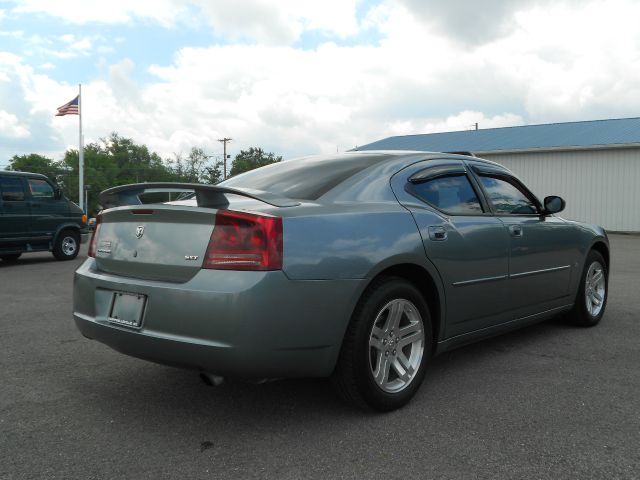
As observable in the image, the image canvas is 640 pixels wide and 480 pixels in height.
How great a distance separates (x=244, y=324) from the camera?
268 centimetres

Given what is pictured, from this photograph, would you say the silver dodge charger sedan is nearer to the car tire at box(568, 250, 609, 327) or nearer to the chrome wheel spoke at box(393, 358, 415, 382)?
the chrome wheel spoke at box(393, 358, 415, 382)

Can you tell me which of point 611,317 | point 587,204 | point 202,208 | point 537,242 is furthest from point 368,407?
point 587,204

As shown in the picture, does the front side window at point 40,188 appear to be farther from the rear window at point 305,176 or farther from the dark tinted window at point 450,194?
the dark tinted window at point 450,194

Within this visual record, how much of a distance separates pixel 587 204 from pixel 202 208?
2463 cm

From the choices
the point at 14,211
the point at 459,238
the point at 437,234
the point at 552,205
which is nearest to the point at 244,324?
the point at 437,234

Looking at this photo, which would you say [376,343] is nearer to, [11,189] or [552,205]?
[552,205]

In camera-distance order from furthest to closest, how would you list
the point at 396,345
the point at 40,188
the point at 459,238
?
the point at 40,188 < the point at 459,238 < the point at 396,345

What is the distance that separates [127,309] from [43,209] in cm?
981

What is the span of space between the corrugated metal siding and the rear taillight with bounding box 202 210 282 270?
74.0 ft

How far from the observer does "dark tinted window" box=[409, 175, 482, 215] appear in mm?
3723

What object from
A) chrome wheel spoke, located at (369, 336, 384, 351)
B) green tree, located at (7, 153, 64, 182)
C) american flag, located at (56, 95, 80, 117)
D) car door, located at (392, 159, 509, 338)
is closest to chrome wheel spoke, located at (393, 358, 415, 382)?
chrome wheel spoke, located at (369, 336, 384, 351)

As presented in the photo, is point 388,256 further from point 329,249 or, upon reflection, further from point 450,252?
point 450,252

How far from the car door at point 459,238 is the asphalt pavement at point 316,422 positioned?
0.46 m

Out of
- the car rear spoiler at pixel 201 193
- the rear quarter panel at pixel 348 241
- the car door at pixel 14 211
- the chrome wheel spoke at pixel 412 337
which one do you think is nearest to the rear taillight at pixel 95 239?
the car rear spoiler at pixel 201 193
